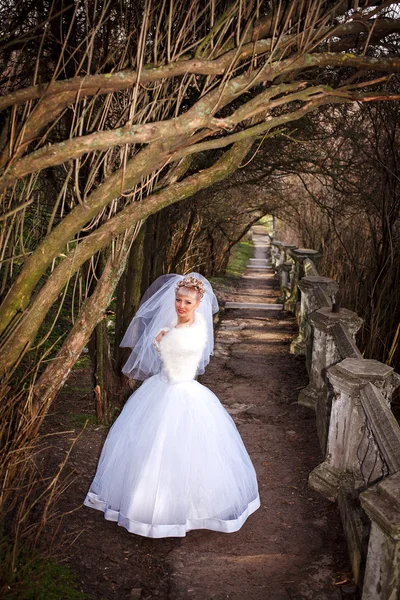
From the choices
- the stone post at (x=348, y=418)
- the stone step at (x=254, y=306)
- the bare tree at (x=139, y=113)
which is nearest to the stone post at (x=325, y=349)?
the stone post at (x=348, y=418)

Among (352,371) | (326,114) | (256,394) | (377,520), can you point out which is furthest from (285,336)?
(377,520)

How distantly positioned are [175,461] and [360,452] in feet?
4.94

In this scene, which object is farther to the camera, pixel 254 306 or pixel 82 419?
pixel 254 306

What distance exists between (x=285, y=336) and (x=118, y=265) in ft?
22.6

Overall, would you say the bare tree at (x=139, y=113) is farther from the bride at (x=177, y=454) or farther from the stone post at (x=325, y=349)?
the stone post at (x=325, y=349)

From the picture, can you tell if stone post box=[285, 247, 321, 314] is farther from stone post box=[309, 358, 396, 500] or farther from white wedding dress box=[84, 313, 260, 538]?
white wedding dress box=[84, 313, 260, 538]

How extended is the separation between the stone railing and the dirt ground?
0.22 m

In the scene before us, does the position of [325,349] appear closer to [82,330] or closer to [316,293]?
[316,293]

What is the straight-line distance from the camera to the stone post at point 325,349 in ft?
18.3

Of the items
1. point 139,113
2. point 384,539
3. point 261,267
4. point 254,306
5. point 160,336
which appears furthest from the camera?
point 261,267

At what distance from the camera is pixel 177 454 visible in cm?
418

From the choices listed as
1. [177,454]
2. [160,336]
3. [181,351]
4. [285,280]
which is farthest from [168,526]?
[285,280]

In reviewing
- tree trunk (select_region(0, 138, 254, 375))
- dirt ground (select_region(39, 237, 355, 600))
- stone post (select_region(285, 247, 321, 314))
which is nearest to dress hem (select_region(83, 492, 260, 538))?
dirt ground (select_region(39, 237, 355, 600))

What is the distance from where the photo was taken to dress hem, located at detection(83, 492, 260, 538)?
3.98 meters
